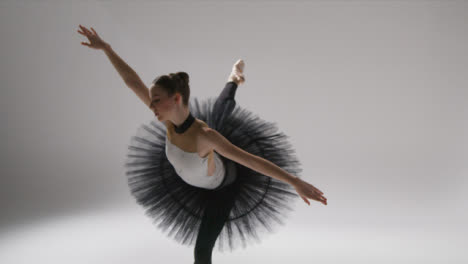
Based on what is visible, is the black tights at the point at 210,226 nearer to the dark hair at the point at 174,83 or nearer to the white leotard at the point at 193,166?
the white leotard at the point at 193,166

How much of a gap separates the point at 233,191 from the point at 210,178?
16 cm

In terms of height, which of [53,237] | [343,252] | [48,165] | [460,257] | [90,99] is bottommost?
[53,237]

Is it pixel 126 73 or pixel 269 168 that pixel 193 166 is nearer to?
pixel 269 168

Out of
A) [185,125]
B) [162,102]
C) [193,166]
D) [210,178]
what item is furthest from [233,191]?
[162,102]

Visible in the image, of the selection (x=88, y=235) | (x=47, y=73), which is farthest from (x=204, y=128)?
(x=47, y=73)

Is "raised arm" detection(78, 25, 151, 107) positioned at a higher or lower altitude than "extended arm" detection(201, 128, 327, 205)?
higher

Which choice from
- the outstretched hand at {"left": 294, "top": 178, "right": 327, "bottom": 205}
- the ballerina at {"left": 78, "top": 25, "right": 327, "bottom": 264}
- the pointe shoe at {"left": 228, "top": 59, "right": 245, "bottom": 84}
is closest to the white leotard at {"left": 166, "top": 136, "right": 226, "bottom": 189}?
the ballerina at {"left": 78, "top": 25, "right": 327, "bottom": 264}

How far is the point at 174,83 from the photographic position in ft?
4.29

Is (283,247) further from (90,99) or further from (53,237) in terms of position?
(90,99)

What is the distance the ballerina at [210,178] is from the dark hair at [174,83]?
134mm

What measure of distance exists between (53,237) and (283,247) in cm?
124

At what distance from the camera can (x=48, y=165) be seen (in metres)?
2.95

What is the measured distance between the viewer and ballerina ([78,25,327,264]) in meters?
1.51

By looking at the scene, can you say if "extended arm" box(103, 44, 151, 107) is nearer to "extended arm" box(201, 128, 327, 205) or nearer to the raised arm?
the raised arm
